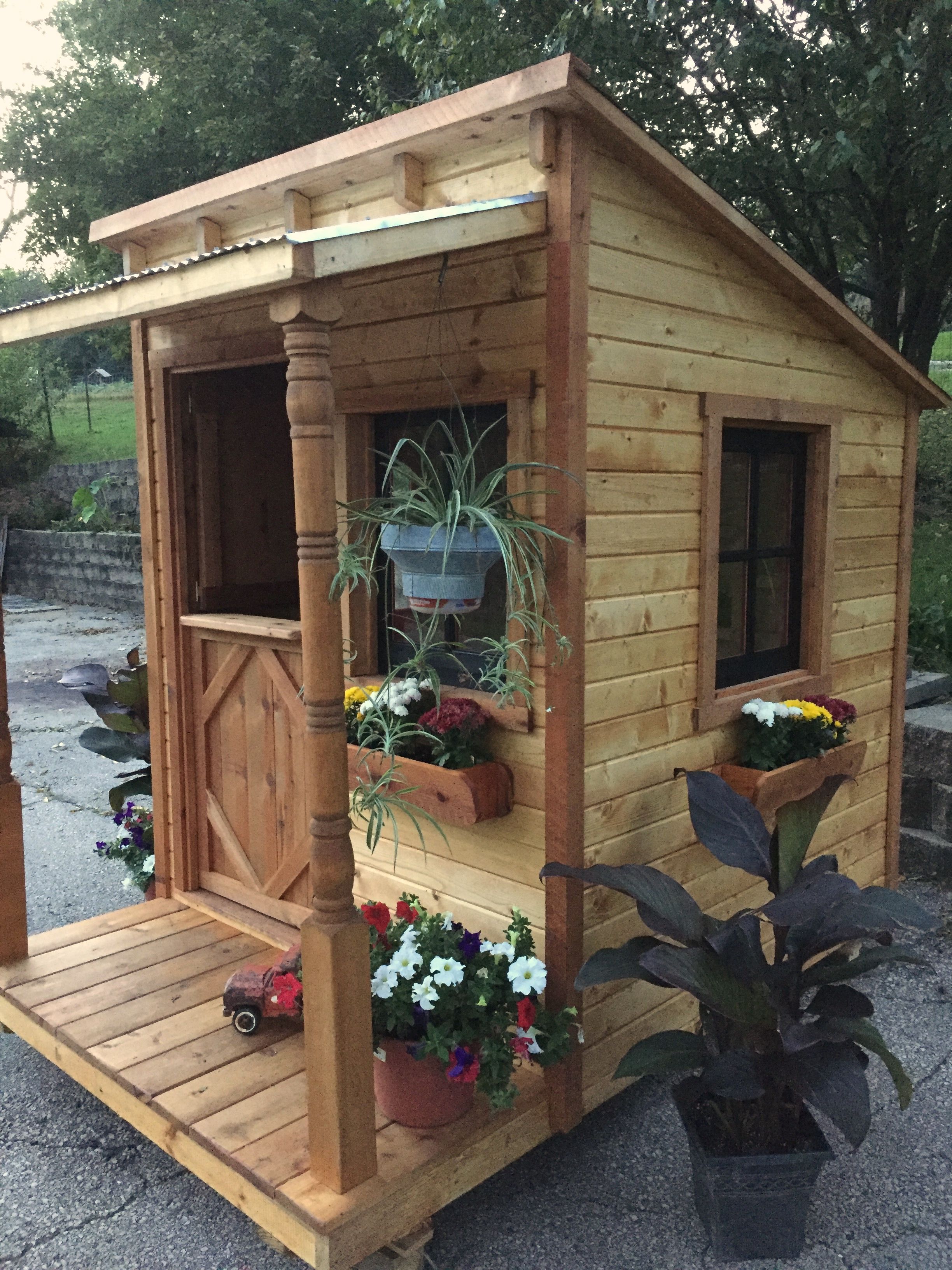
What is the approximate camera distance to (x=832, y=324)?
383 centimetres

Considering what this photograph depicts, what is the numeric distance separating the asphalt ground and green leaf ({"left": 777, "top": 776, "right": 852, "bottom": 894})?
2.94 feet

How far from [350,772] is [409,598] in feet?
2.55

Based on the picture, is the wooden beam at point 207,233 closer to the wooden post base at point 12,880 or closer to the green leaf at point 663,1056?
the wooden post base at point 12,880

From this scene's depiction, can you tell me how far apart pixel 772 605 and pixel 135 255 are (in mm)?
2857

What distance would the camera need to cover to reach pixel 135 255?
4.12m

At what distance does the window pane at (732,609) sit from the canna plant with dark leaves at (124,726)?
8.37 feet

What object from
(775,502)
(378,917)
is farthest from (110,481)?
(378,917)

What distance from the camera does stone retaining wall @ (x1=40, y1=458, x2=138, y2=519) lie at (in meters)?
16.3

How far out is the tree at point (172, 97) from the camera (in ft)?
40.0

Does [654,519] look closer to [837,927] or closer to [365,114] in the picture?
[837,927]

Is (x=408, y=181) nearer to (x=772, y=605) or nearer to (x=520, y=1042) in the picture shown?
(x=772, y=605)

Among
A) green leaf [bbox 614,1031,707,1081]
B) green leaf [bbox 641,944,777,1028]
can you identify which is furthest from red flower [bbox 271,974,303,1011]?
green leaf [bbox 641,944,777,1028]

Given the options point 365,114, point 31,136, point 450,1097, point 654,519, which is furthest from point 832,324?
point 31,136

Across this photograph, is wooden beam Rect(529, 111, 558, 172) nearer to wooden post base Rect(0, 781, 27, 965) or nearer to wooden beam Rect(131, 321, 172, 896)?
wooden beam Rect(131, 321, 172, 896)
